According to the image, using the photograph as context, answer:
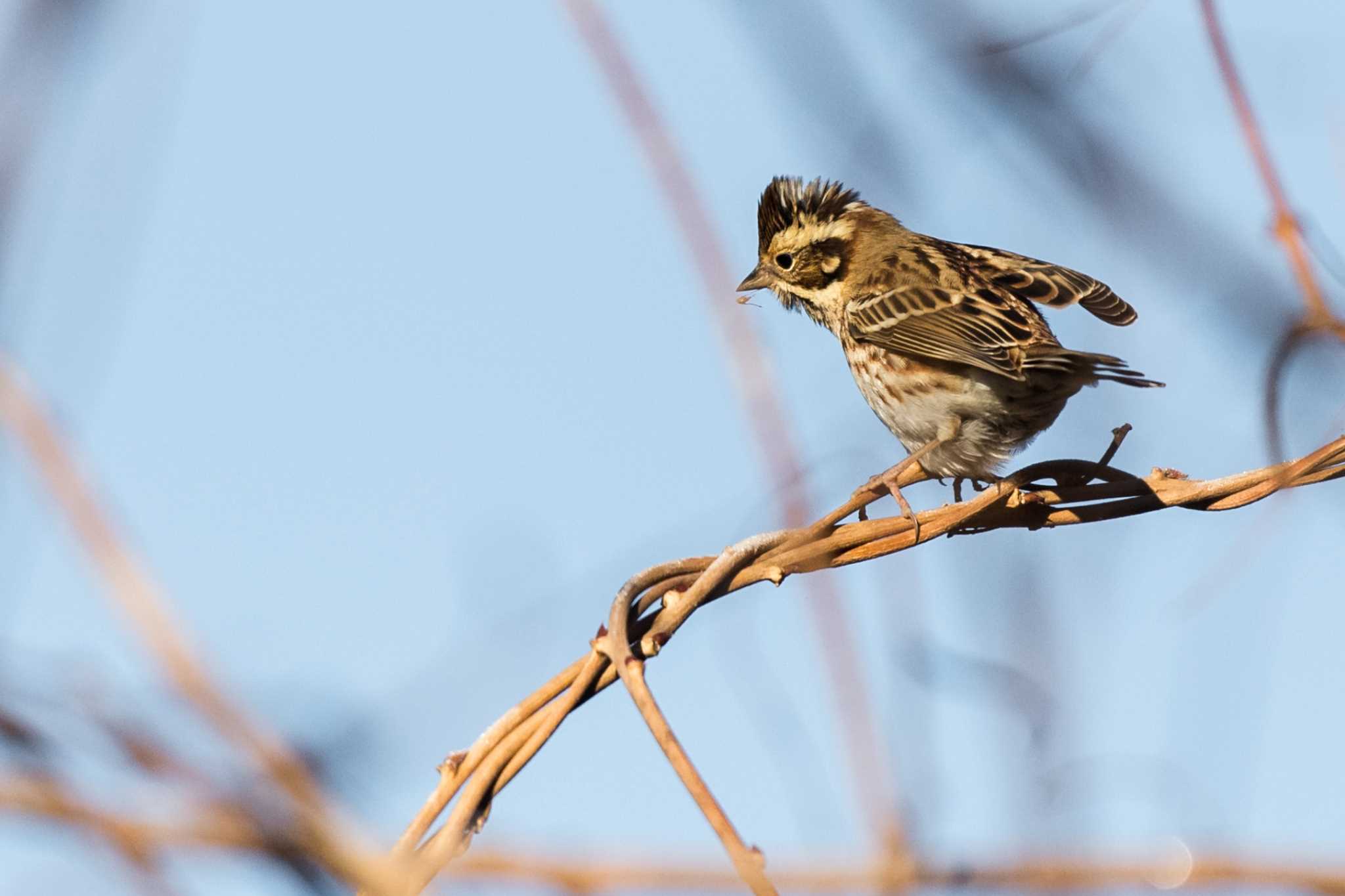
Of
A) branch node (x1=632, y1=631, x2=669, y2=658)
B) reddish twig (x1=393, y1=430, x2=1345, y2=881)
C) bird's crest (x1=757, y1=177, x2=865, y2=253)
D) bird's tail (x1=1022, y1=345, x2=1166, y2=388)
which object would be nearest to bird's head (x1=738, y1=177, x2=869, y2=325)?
bird's crest (x1=757, y1=177, x2=865, y2=253)

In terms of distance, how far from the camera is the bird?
4551mm

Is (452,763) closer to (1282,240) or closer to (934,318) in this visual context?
(1282,240)

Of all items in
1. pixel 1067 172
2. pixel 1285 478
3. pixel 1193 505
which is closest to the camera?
pixel 1067 172

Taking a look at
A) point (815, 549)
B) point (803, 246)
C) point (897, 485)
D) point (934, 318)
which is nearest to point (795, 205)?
point (803, 246)

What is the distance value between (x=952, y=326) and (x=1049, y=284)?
0.42m

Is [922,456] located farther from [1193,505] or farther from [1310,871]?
[1310,871]

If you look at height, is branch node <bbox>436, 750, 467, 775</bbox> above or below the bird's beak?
below

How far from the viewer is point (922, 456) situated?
4590 millimetres

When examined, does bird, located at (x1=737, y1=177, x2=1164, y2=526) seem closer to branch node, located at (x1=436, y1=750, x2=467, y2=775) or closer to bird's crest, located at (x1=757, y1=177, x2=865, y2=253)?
bird's crest, located at (x1=757, y1=177, x2=865, y2=253)

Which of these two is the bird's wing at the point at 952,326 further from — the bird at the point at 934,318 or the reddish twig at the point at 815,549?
the reddish twig at the point at 815,549

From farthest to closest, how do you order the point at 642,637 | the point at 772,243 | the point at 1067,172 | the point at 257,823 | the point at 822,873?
the point at 772,243 → the point at 642,637 → the point at 1067,172 → the point at 822,873 → the point at 257,823

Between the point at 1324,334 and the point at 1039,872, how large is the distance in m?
1.14

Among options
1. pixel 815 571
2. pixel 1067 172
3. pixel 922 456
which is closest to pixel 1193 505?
pixel 1067 172

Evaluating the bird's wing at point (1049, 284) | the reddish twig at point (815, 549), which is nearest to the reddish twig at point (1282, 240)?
the reddish twig at point (815, 549)
